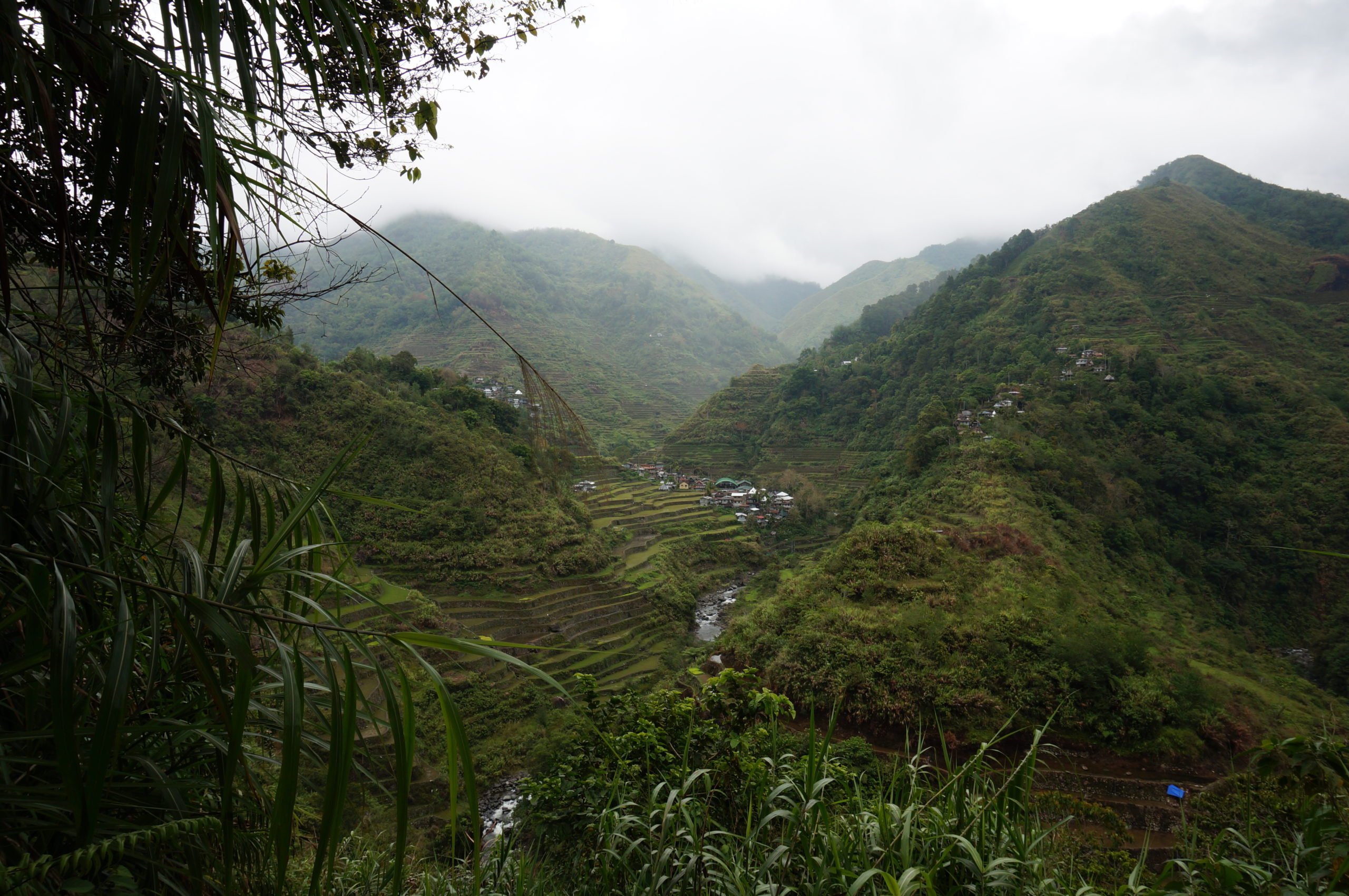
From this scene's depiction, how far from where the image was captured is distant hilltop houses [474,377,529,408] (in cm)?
2633

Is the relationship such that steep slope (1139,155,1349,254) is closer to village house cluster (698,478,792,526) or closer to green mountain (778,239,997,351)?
village house cluster (698,478,792,526)

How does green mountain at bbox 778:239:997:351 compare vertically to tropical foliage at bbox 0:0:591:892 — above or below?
above

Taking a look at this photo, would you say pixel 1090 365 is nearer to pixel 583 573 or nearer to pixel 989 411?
pixel 989 411

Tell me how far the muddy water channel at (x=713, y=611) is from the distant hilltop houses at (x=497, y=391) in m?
11.9

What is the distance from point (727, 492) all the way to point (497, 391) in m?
14.7

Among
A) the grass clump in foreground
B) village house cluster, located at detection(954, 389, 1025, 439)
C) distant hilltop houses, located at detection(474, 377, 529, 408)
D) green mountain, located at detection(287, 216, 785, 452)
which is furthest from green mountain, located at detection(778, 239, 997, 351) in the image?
the grass clump in foreground

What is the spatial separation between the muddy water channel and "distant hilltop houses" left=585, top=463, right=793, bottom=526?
5823 mm

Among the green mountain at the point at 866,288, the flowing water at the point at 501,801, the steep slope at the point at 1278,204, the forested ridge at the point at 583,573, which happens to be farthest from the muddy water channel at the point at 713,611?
the green mountain at the point at 866,288

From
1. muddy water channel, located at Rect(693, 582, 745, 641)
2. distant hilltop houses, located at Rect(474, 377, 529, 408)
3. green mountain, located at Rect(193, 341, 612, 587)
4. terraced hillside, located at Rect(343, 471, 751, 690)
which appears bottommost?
muddy water channel, located at Rect(693, 582, 745, 641)

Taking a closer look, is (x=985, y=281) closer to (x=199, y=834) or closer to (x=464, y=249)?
(x=199, y=834)

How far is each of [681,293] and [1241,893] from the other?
338 ft

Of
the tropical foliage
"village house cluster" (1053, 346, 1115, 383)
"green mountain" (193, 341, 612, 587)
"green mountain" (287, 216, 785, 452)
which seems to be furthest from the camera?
"green mountain" (287, 216, 785, 452)

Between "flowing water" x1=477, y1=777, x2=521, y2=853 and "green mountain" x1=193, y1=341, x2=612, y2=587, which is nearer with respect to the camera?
"flowing water" x1=477, y1=777, x2=521, y2=853

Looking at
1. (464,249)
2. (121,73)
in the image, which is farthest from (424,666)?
(464,249)
